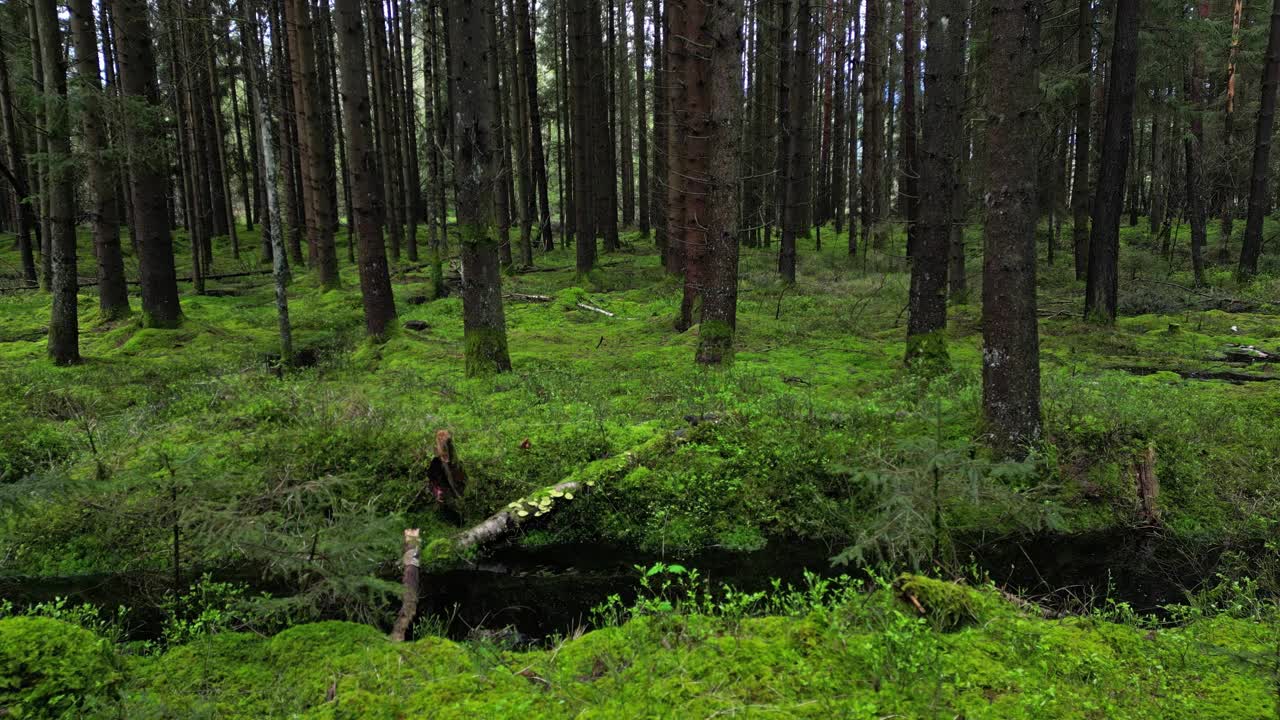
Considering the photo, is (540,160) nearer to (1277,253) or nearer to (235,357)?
(235,357)

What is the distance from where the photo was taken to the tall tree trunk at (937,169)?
30.0 feet

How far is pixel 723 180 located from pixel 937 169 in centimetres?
303

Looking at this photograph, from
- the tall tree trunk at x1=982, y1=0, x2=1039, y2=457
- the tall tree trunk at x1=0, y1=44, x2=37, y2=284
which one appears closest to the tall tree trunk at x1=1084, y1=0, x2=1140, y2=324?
the tall tree trunk at x1=982, y1=0, x2=1039, y2=457

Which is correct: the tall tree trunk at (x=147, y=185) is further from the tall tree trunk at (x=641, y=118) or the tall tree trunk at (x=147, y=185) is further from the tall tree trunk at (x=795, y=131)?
the tall tree trunk at (x=641, y=118)

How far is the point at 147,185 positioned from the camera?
1250 centimetres

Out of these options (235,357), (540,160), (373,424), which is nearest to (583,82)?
(540,160)

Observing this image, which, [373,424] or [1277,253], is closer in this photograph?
[373,424]

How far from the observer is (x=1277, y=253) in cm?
2305

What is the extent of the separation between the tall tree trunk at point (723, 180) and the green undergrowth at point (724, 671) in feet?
22.3

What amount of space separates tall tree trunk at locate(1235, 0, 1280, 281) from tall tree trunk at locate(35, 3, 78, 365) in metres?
27.6

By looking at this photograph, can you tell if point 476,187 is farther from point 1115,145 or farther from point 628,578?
point 1115,145

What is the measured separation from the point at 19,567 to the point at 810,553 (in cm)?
679

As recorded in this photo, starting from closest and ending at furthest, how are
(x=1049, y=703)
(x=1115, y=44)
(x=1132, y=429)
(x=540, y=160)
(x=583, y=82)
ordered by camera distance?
(x=1049, y=703)
(x=1132, y=429)
(x=1115, y=44)
(x=583, y=82)
(x=540, y=160)

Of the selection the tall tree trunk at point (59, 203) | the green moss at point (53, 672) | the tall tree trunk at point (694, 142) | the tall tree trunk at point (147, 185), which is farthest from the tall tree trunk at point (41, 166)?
the tall tree trunk at point (694, 142)
